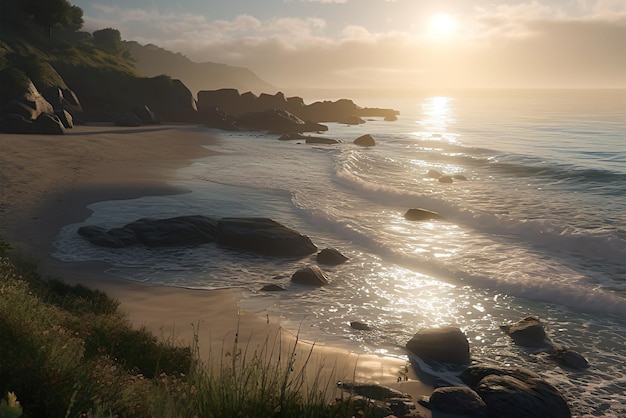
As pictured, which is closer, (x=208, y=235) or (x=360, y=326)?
(x=360, y=326)

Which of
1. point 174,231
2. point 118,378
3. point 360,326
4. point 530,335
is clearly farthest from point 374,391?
point 174,231

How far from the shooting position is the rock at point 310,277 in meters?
13.6

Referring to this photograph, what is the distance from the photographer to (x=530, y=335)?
1062 centimetres

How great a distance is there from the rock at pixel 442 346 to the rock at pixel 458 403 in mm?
1500

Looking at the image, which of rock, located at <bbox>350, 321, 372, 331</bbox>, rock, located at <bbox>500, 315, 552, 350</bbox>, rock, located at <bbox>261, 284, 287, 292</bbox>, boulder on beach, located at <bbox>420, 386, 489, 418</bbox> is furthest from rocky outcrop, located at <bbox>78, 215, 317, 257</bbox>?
boulder on beach, located at <bbox>420, 386, 489, 418</bbox>

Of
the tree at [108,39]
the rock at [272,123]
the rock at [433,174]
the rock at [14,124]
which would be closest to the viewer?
the rock at [433,174]

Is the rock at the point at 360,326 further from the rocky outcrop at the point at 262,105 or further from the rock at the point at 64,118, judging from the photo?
the rocky outcrop at the point at 262,105

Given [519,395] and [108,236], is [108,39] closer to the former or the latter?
[108,236]

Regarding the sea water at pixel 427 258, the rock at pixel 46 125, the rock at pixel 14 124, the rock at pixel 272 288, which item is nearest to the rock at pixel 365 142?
the sea water at pixel 427 258

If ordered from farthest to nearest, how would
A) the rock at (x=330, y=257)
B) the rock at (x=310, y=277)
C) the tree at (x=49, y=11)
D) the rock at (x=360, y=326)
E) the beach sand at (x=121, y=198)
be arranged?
the tree at (x=49, y=11) → the rock at (x=330, y=257) → the rock at (x=310, y=277) → the rock at (x=360, y=326) → the beach sand at (x=121, y=198)

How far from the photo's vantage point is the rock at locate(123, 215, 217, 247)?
16344 millimetres

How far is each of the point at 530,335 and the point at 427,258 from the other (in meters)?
5.73

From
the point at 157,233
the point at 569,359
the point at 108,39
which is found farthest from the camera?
the point at 108,39

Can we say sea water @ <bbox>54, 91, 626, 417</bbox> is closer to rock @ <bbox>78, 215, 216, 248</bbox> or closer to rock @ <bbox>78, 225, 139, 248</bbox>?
rock @ <bbox>78, 225, 139, 248</bbox>
